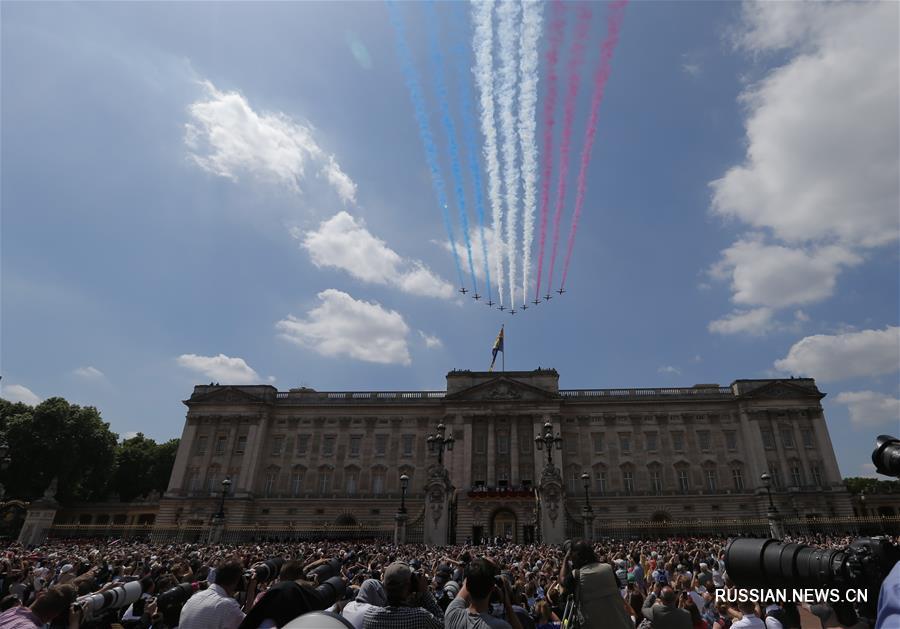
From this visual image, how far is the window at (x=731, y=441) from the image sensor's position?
53156mm

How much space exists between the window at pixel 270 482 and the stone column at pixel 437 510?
97.2 feet

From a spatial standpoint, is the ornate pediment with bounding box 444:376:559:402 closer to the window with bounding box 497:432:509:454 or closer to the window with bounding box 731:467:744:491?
the window with bounding box 497:432:509:454

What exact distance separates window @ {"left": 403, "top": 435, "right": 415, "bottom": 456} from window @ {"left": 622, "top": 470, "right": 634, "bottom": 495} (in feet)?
78.3

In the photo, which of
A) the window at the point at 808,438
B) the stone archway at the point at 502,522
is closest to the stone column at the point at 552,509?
the stone archway at the point at 502,522

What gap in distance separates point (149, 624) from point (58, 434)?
5944 centimetres

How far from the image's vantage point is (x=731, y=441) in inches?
2109

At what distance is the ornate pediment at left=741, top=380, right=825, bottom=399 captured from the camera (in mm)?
53281

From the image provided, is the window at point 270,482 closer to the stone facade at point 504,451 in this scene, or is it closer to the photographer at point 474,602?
the stone facade at point 504,451

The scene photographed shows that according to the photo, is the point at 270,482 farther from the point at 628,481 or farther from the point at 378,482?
the point at 628,481

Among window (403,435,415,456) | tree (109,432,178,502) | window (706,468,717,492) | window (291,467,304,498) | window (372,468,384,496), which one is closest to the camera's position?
window (706,468,717,492)

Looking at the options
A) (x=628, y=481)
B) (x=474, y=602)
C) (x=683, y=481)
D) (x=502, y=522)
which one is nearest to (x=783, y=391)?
(x=683, y=481)

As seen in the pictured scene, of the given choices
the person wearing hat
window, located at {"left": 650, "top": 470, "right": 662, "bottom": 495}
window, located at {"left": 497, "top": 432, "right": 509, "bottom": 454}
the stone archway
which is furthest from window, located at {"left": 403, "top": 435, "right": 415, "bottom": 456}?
the person wearing hat

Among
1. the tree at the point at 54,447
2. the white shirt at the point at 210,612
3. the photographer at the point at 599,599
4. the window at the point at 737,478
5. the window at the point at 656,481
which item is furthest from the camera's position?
the window at the point at 656,481

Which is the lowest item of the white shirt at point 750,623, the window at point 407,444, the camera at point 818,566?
the white shirt at point 750,623
